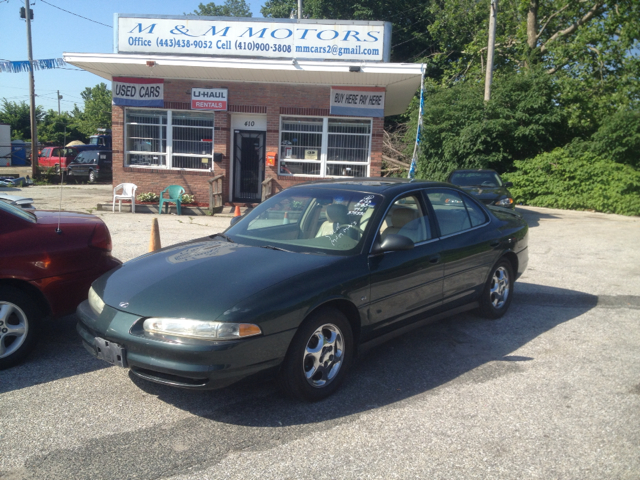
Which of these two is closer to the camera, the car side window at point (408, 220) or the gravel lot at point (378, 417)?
the gravel lot at point (378, 417)

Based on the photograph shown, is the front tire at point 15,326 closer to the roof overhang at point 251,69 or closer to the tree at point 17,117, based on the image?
the roof overhang at point 251,69

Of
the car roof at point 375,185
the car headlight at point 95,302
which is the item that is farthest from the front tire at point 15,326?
the car roof at point 375,185

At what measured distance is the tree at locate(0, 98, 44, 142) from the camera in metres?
49.8

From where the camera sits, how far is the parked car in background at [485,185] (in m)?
12.6

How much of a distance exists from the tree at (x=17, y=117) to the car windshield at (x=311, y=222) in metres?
52.4

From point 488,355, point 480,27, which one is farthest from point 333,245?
point 480,27

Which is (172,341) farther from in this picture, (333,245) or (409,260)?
(409,260)

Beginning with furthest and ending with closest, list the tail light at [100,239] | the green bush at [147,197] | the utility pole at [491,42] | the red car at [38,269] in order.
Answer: the utility pole at [491,42]
the green bush at [147,197]
the tail light at [100,239]
the red car at [38,269]

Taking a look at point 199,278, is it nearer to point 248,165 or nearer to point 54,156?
point 248,165

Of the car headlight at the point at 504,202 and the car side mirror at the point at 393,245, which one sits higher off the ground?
the car side mirror at the point at 393,245

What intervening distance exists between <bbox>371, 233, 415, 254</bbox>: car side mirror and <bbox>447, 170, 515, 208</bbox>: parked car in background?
348 inches

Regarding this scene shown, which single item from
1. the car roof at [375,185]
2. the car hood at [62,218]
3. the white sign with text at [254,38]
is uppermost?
the white sign with text at [254,38]

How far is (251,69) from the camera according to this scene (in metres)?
14.1

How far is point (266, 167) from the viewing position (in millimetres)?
16000
